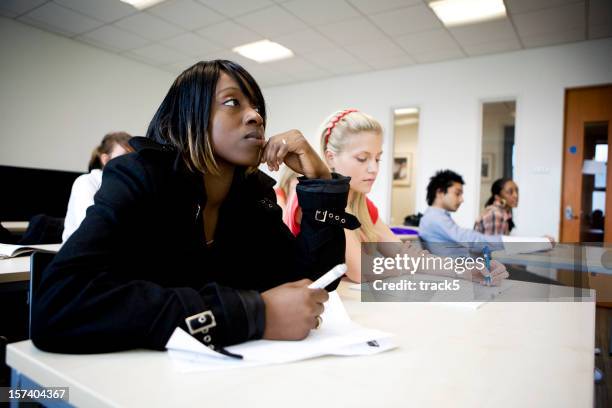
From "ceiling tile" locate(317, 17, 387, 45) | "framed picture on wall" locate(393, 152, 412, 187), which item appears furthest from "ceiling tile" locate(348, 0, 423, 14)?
"framed picture on wall" locate(393, 152, 412, 187)

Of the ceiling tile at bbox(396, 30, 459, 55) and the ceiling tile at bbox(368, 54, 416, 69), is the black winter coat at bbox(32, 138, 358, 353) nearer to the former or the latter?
the ceiling tile at bbox(396, 30, 459, 55)

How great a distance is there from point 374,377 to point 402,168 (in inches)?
316

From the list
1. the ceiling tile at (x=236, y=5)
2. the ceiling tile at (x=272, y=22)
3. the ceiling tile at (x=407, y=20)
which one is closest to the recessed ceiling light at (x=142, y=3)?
the ceiling tile at (x=236, y=5)

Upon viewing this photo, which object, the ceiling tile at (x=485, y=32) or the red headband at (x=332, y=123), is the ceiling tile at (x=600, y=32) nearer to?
the ceiling tile at (x=485, y=32)

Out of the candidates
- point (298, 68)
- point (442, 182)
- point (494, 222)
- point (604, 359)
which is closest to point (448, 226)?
point (442, 182)

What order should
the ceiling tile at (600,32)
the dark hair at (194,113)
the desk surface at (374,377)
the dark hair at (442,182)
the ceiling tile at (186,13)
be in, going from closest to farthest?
the desk surface at (374,377), the dark hair at (194,113), the dark hair at (442,182), the ceiling tile at (186,13), the ceiling tile at (600,32)

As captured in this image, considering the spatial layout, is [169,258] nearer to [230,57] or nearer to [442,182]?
[442,182]

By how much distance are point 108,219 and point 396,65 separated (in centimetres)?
568

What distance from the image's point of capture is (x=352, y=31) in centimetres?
461

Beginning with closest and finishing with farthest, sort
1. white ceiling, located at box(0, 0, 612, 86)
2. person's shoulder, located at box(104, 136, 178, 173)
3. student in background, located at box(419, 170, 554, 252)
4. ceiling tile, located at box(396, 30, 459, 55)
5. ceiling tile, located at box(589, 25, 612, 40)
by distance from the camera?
person's shoulder, located at box(104, 136, 178, 173) < student in background, located at box(419, 170, 554, 252) < white ceiling, located at box(0, 0, 612, 86) < ceiling tile, located at box(589, 25, 612, 40) < ceiling tile, located at box(396, 30, 459, 55)

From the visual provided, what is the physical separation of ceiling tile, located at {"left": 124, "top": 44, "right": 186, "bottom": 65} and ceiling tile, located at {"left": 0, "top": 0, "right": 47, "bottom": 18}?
1339 millimetres

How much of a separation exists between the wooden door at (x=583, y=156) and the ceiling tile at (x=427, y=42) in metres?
1.53

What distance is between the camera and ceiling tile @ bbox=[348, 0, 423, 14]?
3895 millimetres

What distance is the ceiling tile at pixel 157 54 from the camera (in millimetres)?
5484
